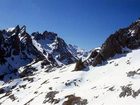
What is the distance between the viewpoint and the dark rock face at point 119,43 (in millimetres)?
92438

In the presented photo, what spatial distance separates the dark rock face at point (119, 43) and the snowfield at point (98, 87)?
11.1ft

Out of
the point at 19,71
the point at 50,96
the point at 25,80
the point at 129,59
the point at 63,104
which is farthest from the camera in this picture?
the point at 19,71

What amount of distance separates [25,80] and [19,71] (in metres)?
63.5

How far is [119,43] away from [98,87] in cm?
3262

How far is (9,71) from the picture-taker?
→ 19200 cm

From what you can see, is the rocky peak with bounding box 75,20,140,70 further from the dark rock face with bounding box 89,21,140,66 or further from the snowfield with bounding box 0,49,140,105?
the snowfield with bounding box 0,49,140,105

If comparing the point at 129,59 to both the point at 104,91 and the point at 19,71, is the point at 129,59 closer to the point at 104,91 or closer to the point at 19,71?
the point at 104,91

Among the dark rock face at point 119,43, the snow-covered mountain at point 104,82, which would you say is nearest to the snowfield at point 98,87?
the snow-covered mountain at point 104,82

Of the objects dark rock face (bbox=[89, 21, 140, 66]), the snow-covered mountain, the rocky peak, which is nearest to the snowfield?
the snow-covered mountain

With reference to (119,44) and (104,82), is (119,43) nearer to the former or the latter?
(119,44)

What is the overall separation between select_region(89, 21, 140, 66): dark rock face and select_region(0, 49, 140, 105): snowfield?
3.39 meters

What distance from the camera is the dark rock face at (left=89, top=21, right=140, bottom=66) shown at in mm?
92438

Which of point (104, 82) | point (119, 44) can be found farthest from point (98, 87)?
point (119, 44)

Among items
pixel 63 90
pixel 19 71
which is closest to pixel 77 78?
pixel 63 90
